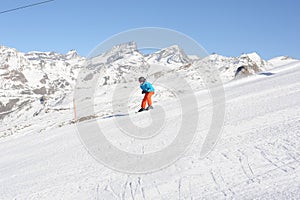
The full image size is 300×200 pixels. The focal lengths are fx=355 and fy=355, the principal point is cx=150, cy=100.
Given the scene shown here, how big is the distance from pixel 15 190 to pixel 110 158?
2356 mm

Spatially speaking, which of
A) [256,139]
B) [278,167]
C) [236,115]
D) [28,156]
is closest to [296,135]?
[256,139]

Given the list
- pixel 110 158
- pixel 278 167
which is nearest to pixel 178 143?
pixel 110 158

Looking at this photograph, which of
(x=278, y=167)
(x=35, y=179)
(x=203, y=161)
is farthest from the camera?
(x=35, y=179)

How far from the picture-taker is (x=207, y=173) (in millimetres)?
6586

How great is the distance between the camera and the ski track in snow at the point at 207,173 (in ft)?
19.0

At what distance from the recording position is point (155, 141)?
1005 centimetres

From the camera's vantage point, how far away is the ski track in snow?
5781mm

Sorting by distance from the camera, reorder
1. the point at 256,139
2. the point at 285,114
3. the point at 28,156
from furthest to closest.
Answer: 1. the point at 28,156
2. the point at 285,114
3. the point at 256,139

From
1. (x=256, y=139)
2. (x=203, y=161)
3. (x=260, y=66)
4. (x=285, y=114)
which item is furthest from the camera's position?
(x=260, y=66)

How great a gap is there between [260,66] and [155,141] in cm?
5151

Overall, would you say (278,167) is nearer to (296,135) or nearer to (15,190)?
(296,135)

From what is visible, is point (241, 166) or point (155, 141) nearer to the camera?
point (241, 166)

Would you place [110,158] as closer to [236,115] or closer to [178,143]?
[178,143]

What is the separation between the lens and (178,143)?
9.16 meters
